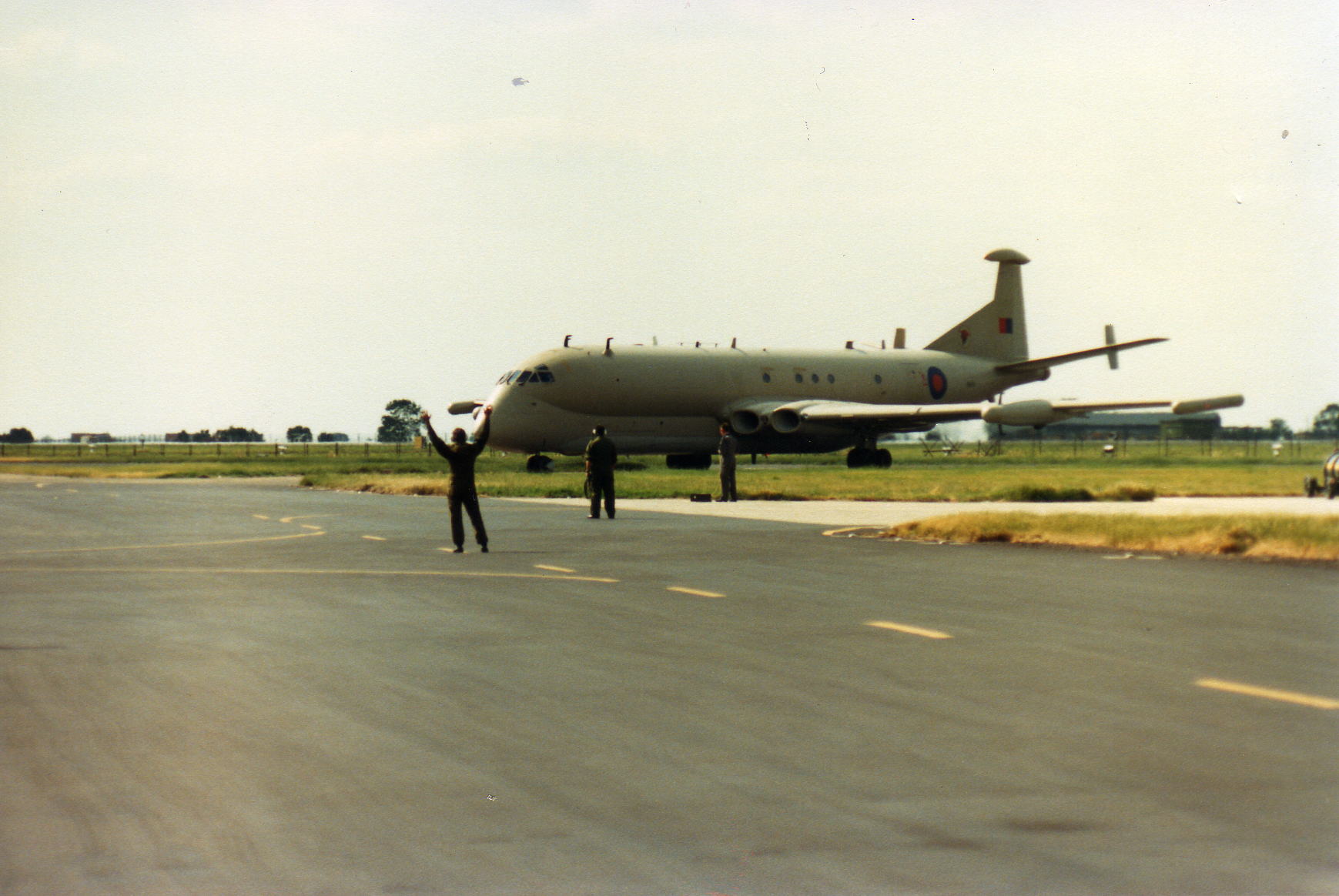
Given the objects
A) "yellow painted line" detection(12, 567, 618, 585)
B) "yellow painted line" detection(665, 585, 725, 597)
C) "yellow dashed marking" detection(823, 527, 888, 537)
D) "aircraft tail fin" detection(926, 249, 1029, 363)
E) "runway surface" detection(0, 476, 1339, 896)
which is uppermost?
"aircraft tail fin" detection(926, 249, 1029, 363)

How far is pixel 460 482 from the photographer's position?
66.2ft

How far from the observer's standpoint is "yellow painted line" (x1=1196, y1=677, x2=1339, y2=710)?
800 cm

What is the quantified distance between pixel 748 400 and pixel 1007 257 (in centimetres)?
1764

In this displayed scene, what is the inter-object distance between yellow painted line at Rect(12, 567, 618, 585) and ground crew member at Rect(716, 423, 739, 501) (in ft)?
50.1

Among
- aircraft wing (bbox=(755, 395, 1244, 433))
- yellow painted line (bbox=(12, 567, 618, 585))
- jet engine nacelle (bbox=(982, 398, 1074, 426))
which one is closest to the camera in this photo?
yellow painted line (bbox=(12, 567, 618, 585))

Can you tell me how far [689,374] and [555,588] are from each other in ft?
118

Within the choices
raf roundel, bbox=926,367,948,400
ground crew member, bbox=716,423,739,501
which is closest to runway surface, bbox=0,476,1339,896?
ground crew member, bbox=716,423,739,501

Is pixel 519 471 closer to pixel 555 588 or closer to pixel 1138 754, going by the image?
pixel 555 588

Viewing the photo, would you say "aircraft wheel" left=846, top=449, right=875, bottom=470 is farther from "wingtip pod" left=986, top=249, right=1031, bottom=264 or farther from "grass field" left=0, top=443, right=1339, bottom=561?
"wingtip pod" left=986, top=249, right=1031, bottom=264

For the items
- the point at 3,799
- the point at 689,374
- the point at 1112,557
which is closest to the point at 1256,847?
the point at 3,799

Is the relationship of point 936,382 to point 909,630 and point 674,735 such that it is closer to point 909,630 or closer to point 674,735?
point 909,630

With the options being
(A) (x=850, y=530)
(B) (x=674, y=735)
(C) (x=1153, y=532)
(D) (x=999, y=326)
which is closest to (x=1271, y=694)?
(B) (x=674, y=735)

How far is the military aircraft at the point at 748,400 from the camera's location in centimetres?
4794

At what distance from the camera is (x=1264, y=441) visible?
148125mm
